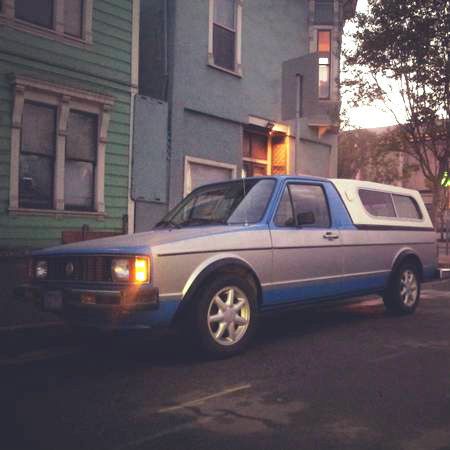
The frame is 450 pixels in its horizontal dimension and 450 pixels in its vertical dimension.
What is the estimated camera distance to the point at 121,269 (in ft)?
14.7

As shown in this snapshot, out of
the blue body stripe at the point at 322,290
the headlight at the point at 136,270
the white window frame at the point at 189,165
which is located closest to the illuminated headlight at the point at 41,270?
the headlight at the point at 136,270

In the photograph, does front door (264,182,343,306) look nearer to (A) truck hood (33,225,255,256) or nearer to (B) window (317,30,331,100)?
(A) truck hood (33,225,255,256)

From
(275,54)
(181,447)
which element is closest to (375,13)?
(275,54)

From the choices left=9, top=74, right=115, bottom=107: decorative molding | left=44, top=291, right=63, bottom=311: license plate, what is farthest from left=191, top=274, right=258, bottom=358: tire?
left=9, top=74, right=115, bottom=107: decorative molding

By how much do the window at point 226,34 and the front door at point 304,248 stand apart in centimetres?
737

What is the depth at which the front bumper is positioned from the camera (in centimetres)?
434

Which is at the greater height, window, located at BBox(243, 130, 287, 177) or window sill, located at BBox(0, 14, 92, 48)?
window sill, located at BBox(0, 14, 92, 48)

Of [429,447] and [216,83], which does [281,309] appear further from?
[216,83]

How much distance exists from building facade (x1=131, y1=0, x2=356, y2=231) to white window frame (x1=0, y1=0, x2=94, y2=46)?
1.63 metres

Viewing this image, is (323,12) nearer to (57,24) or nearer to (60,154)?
(57,24)

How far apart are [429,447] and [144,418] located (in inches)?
65.4

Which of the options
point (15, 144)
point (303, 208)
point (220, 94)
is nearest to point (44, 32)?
point (15, 144)

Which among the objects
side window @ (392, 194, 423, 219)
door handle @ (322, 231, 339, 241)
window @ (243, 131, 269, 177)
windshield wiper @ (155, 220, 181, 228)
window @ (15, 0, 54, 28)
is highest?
window @ (15, 0, 54, 28)

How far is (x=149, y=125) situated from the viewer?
11.1m
